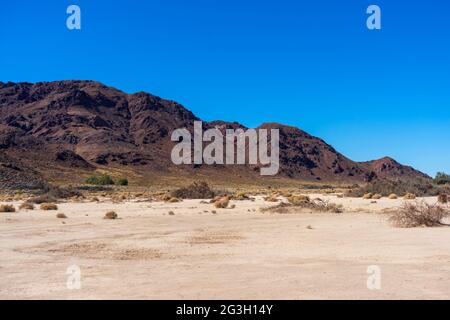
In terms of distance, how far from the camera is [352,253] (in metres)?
12.6

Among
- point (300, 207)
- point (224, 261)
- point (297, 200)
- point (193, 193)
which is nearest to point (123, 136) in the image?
point (193, 193)

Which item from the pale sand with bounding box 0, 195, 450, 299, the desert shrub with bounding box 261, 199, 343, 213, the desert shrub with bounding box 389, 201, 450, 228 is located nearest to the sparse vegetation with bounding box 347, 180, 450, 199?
the desert shrub with bounding box 261, 199, 343, 213

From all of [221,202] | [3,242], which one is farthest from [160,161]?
[3,242]

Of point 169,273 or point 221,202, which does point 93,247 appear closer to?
point 169,273

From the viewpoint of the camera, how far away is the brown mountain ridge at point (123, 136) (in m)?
135

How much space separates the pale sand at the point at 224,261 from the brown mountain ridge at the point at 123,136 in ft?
328

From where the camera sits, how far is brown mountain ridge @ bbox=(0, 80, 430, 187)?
444ft

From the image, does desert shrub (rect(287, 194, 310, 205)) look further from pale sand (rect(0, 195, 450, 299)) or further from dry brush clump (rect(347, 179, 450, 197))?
dry brush clump (rect(347, 179, 450, 197))

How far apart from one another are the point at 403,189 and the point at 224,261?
38.0 m

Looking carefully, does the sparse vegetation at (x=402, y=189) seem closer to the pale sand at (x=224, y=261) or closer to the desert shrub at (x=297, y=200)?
the desert shrub at (x=297, y=200)

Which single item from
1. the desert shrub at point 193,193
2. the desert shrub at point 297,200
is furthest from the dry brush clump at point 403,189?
the desert shrub at point 193,193

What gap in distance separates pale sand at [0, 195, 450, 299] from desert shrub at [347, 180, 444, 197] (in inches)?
1082

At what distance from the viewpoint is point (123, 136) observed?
164m

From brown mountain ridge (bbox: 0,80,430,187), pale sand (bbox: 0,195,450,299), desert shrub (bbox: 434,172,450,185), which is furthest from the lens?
brown mountain ridge (bbox: 0,80,430,187)
